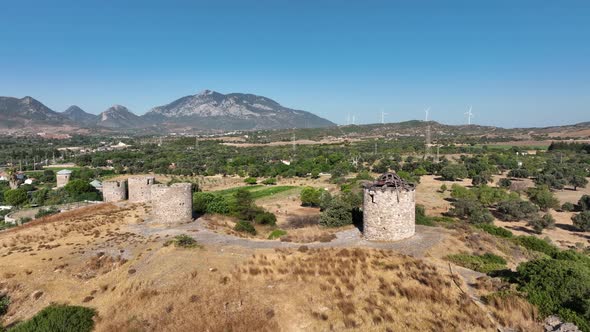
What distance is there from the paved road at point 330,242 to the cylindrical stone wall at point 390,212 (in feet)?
1.93

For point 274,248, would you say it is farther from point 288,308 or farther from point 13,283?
point 13,283

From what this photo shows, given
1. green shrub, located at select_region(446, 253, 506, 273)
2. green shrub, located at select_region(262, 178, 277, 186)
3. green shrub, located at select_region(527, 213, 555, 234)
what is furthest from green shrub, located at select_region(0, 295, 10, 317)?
green shrub, located at select_region(262, 178, 277, 186)

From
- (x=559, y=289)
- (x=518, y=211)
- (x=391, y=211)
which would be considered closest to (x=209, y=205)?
(x=391, y=211)

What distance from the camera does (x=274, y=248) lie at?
69.7ft

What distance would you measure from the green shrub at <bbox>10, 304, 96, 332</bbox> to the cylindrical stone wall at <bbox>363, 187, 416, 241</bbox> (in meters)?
16.2

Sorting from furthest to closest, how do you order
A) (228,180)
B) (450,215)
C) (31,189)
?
(228,180)
(31,189)
(450,215)

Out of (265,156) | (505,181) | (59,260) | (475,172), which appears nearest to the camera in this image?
(59,260)

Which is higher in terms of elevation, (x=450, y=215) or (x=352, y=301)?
(x=352, y=301)

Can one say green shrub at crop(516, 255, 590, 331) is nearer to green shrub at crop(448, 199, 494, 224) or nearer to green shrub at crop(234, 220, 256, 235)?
green shrub at crop(234, 220, 256, 235)

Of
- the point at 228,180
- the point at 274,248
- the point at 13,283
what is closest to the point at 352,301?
the point at 274,248

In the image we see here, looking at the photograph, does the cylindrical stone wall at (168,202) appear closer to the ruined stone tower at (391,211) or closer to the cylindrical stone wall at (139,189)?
the cylindrical stone wall at (139,189)

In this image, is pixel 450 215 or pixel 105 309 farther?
pixel 450 215

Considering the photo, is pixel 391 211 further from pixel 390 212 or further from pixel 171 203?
pixel 171 203

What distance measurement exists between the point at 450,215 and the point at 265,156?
78690 millimetres
